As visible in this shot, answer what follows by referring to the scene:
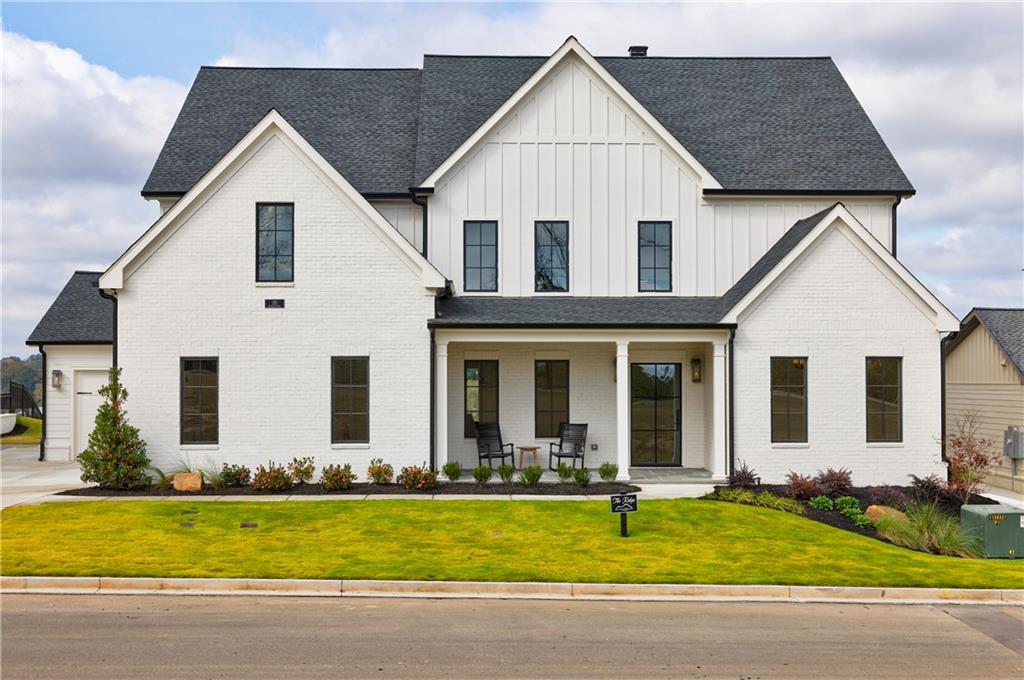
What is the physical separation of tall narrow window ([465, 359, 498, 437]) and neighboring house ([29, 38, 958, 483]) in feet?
0.18

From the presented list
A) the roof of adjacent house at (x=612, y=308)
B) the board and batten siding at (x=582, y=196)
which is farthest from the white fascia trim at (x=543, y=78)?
the roof of adjacent house at (x=612, y=308)

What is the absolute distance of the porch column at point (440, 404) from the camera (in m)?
18.7

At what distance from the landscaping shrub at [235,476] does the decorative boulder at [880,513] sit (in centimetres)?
1270

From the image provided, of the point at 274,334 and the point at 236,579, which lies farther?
the point at 274,334

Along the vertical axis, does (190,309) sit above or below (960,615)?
above

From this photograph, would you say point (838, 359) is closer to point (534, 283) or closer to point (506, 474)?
point (534, 283)

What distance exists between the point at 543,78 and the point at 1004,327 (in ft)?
47.3

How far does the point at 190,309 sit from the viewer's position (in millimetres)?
18547

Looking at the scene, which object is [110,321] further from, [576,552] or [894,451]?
[894,451]

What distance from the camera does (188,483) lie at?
17.5m

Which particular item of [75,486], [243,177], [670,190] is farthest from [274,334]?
[670,190]

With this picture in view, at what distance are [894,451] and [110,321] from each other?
21.4 metres

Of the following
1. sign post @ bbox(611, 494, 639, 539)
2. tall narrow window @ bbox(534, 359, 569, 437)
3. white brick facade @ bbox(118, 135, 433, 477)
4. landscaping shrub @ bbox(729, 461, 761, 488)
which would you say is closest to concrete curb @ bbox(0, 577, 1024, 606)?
sign post @ bbox(611, 494, 639, 539)

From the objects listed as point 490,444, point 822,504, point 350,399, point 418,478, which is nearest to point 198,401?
point 350,399
